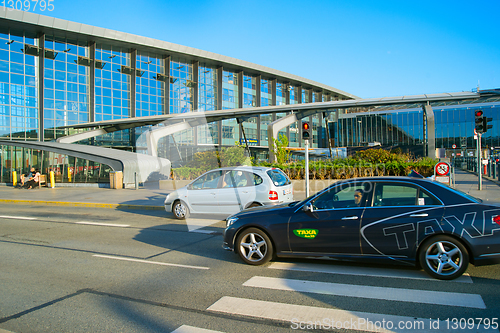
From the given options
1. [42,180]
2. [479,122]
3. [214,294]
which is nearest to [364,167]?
[479,122]

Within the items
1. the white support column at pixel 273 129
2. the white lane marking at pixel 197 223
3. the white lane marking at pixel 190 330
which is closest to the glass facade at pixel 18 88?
the white support column at pixel 273 129

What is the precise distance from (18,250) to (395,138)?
194 ft

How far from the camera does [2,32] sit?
39750mm

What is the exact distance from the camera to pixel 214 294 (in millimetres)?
4617

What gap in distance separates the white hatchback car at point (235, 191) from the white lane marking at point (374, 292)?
15.0 feet

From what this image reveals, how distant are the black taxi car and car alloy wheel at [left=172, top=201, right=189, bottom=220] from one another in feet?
16.9

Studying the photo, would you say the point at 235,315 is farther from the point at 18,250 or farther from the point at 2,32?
the point at 2,32

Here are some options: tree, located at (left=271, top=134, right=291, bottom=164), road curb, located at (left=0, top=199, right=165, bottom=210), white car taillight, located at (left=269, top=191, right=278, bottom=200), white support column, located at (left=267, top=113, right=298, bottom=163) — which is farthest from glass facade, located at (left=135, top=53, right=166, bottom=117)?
white car taillight, located at (left=269, top=191, right=278, bottom=200)

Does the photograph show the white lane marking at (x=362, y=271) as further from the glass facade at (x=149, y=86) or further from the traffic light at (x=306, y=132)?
the glass facade at (x=149, y=86)

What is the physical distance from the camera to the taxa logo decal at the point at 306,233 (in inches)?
218

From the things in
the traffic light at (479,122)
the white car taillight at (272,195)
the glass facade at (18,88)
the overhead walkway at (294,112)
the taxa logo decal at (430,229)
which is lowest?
the taxa logo decal at (430,229)

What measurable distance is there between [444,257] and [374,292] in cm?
127

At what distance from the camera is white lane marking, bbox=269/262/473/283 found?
16.6 ft

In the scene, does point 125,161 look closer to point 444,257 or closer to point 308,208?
point 308,208
